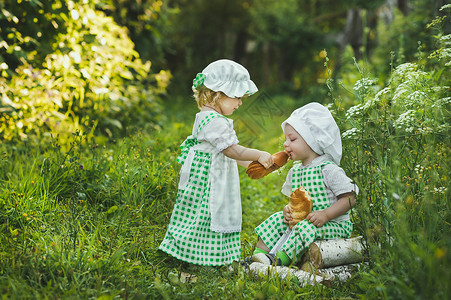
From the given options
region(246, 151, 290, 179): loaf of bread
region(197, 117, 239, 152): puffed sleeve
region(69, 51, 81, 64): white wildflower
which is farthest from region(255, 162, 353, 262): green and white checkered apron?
region(69, 51, 81, 64): white wildflower

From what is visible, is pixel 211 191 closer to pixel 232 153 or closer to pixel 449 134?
pixel 232 153

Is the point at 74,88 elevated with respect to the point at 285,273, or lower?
elevated

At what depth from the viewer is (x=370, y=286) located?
2.29 metres

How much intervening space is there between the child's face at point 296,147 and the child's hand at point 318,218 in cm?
39

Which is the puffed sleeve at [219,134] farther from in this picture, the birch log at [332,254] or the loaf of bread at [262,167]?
the birch log at [332,254]

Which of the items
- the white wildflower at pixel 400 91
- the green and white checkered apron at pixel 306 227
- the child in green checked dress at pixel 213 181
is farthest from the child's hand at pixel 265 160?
the white wildflower at pixel 400 91

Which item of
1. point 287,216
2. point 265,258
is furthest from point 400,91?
point 265,258

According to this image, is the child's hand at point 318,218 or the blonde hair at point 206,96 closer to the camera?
the child's hand at point 318,218

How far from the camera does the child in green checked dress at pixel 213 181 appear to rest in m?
2.90

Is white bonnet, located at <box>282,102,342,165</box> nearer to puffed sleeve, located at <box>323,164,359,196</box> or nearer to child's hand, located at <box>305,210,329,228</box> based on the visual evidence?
puffed sleeve, located at <box>323,164,359,196</box>

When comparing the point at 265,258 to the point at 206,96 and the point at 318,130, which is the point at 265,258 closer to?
the point at 318,130

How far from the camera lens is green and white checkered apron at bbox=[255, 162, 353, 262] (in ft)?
9.27

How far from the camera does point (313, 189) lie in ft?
9.81

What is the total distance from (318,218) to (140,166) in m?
1.72
